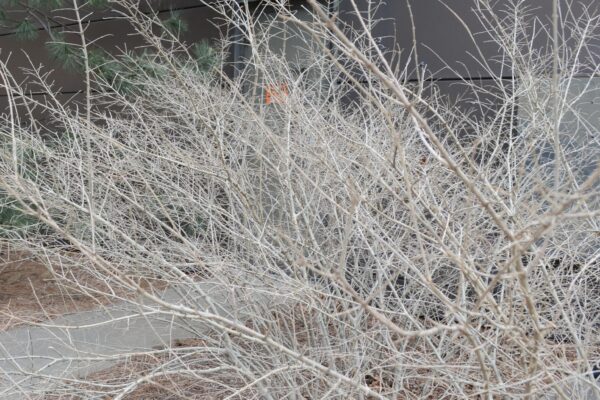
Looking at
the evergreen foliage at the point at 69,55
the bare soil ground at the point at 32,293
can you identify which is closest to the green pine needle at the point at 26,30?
the evergreen foliage at the point at 69,55

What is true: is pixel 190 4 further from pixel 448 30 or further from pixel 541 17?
pixel 541 17

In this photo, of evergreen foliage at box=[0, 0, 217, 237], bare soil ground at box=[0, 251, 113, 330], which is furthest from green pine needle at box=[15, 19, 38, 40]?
bare soil ground at box=[0, 251, 113, 330]

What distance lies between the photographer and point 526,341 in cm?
265

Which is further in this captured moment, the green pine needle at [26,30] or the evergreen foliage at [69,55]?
the green pine needle at [26,30]

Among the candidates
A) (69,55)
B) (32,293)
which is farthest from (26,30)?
(32,293)

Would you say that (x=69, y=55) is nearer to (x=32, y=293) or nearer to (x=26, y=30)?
(x=26, y=30)

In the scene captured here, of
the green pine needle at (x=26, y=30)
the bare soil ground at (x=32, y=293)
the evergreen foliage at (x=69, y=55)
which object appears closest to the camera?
the bare soil ground at (x=32, y=293)

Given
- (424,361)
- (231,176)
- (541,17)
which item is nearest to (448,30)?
(541,17)

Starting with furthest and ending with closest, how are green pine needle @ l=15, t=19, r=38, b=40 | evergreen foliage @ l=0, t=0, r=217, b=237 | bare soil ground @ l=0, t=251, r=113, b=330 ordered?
green pine needle @ l=15, t=19, r=38, b=40 → evergreen foliage @ l=0, t=0, r=217, b=237 → bare soil ground @ l=0, t=251, r=113, b=330

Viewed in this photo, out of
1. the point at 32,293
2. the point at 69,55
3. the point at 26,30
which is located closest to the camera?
the point at 32,293

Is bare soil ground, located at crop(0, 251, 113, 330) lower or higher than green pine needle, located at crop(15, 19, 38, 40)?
lower

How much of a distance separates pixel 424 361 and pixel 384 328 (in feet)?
1.36

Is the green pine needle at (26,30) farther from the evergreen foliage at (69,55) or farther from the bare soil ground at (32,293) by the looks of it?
the bare soil ground at (32,293)

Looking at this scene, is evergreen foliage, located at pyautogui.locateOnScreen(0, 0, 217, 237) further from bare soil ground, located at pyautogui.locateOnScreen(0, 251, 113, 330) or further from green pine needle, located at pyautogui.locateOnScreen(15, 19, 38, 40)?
bare soil ground, located at pyautogui.locateOnScreen(0, 251, 113, 330)
